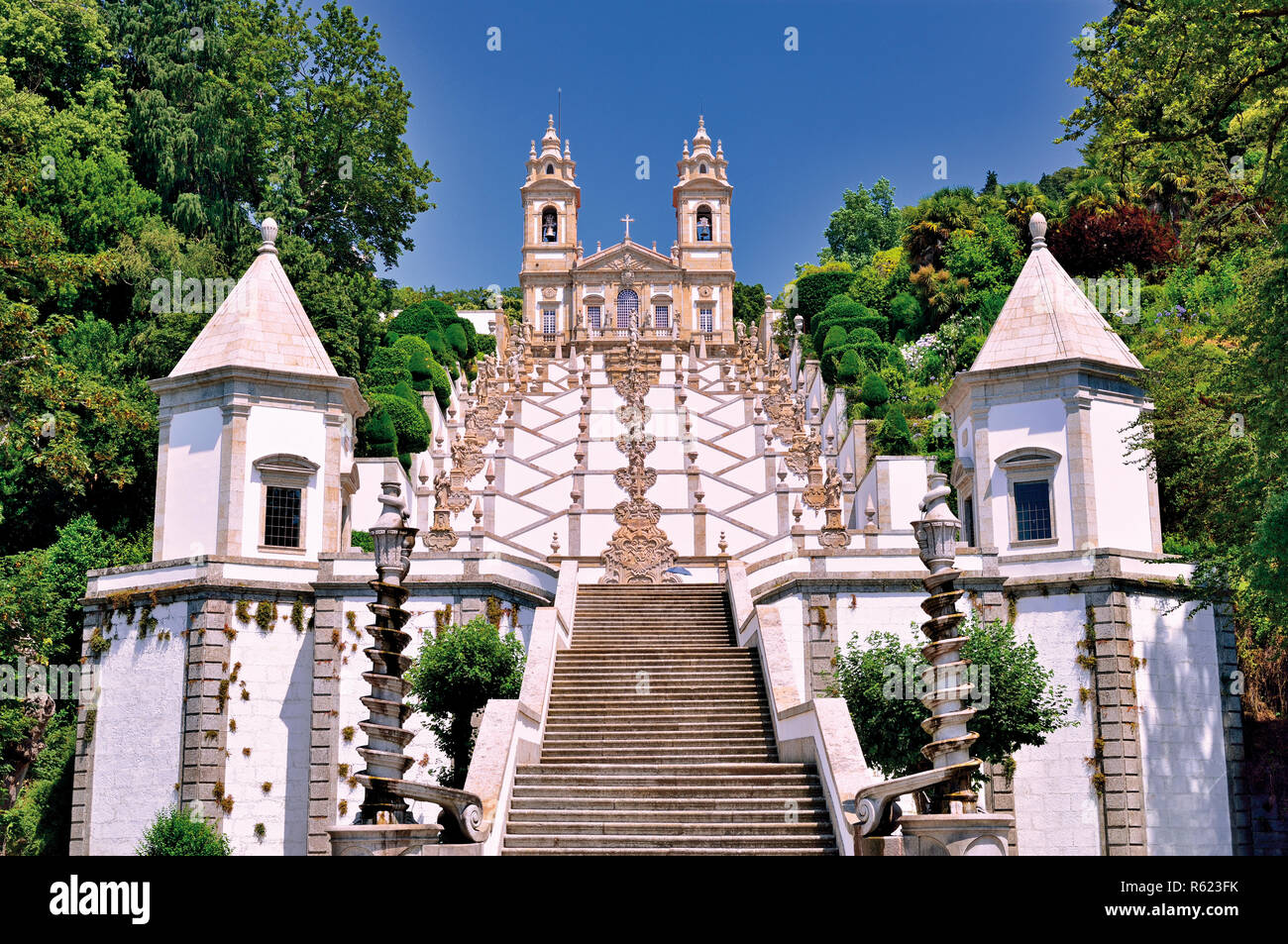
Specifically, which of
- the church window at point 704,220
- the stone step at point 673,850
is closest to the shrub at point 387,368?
the stone step at point 673,850

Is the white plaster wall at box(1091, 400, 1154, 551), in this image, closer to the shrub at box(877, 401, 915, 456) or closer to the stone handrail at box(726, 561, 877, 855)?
the stone handrail at box(726, 561, 877, 855)

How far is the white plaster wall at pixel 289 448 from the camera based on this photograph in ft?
88.7

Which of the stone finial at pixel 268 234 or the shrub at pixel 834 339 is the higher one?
the shrub at pixel 834 339

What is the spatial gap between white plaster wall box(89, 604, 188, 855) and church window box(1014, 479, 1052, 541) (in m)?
17.2

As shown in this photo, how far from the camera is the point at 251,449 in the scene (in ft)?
89.2

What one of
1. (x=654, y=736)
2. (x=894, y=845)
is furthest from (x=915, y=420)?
(x=894, y=845)

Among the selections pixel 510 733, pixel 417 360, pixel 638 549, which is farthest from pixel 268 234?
pixel 417 360

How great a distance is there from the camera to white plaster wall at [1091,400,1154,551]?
2678 cm

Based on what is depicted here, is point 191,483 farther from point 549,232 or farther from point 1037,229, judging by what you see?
point 549,232

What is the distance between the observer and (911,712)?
70.4 feet

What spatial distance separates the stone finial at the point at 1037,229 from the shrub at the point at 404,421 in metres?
21.7

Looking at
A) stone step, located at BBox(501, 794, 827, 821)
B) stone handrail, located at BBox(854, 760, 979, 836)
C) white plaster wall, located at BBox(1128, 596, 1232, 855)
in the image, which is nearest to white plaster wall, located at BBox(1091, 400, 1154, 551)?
white plaster wall, located at BBox(1128, 596, 1232, 855)

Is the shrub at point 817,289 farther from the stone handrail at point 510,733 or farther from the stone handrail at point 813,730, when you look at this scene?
the stone handrail at point 510,733
